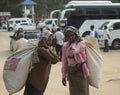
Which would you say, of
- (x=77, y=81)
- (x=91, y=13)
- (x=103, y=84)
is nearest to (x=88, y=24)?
(x=91, y=13)

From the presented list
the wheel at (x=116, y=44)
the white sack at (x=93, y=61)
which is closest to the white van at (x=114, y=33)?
the wheel at (x=116, y=44)

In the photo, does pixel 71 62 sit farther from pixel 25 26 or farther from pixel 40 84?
pixel 25 26

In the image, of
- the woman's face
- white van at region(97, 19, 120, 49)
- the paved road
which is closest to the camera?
the woman's face

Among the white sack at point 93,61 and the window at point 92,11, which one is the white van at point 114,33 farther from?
the white sack at point 93,61

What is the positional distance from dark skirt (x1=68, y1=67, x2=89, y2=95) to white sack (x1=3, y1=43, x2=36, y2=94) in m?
0.68

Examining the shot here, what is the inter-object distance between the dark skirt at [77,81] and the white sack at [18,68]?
2.22 feet

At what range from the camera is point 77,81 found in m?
6.93

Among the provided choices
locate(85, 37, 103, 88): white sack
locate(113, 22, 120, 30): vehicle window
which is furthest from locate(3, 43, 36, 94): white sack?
locate(113, 22, 120, 30): vehicle window

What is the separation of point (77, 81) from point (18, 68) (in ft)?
3.11

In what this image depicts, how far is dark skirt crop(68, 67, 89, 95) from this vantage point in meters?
6.92

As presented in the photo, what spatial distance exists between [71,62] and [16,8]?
76241 mm

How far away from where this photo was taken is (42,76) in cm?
691

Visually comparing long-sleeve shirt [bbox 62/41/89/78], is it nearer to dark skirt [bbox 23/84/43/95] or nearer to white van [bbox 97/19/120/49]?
dark skirt [bbox 23/84/43/95]

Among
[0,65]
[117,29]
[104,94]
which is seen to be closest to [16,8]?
[117,29]
